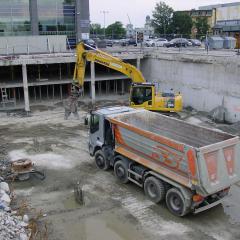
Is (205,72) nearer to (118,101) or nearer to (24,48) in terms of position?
(118,101)

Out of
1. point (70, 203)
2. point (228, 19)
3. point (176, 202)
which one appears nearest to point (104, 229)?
point (70, 203)

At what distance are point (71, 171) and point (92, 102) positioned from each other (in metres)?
14.2

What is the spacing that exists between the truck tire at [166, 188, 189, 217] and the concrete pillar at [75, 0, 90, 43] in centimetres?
3367

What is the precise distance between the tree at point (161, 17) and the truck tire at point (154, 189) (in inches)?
2457

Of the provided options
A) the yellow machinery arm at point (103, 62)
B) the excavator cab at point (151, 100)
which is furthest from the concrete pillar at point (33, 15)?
the excavator cab at point (151, 100)

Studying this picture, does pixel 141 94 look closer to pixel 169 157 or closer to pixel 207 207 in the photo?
pixel 169 157

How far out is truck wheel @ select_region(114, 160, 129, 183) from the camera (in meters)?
13.8

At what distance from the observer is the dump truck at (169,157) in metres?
10.8

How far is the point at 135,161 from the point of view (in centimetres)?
1324

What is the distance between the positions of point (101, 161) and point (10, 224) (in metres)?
5.68

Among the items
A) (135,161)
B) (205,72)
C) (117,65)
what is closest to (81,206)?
(135,161)

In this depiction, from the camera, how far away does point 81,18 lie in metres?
43.3

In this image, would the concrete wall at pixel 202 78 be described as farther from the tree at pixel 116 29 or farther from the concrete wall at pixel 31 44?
the tree at pixel 116 29

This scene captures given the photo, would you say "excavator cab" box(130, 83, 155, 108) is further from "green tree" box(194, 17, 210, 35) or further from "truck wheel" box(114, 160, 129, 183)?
"green tree" box(194, 17, 210, 35)
